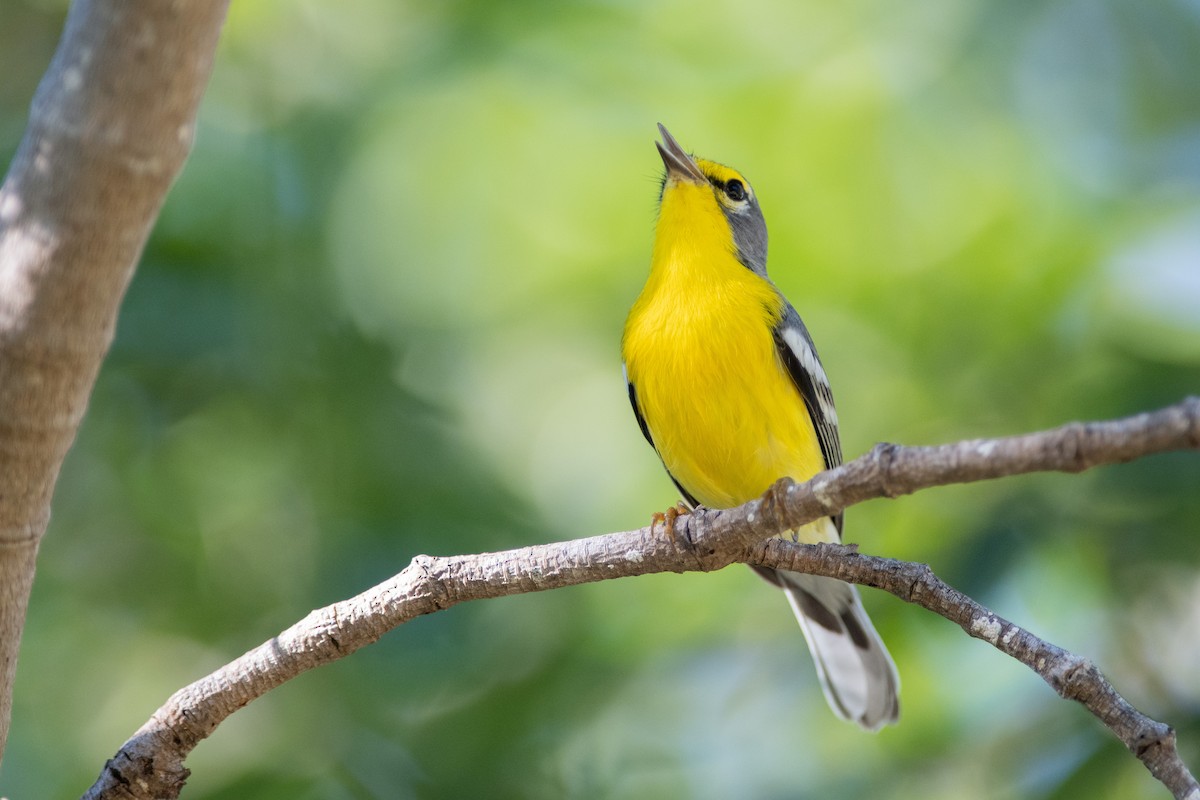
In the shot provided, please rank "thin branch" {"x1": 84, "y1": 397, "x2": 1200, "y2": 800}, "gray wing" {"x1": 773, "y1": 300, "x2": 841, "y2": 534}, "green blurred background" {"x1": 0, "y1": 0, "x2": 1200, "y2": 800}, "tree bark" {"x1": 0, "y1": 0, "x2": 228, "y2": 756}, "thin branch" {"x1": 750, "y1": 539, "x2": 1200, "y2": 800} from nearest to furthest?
"tree bark" {"x1": 0, "y1": 0, "x2": 228, "y2": 756}
"thin branch" {"x1": 750, "y1": 539, "x2": 1200, "y2": 800}
"thin branch" {"x1": 84, "y1": 397, "x2": 1200, "y2": 800}
"green blurred background" {"x1": 0, "y1": 0, "x2": 1200, "y2": 800}
"gray wing" {"x1": 773, "y1": 300, "x2": 841, "y2": 534}

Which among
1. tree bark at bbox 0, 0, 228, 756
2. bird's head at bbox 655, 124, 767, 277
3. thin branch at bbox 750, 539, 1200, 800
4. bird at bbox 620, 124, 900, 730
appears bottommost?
thin branch at bbox 750, 539, 1200, 800

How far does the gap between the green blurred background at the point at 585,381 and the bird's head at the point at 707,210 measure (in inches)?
5.8

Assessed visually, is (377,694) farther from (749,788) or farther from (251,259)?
(251,259)

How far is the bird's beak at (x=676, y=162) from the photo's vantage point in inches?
191

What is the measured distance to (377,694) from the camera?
4.29 m

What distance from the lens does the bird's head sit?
490 centimetres

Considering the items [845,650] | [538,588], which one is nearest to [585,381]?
[845,650]

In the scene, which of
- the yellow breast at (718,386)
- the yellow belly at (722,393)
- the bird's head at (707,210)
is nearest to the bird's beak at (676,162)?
the bird's head at (707,210)

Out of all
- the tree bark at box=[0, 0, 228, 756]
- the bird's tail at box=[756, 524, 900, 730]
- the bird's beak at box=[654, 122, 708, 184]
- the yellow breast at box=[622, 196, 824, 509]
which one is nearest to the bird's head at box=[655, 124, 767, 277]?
the bird's beak at box=[654, 122, 708, 184]

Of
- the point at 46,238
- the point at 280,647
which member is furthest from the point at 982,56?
the point at 46,238

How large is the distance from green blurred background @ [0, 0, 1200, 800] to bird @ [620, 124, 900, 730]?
0.25 meters

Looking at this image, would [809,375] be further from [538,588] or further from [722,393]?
[538,588]

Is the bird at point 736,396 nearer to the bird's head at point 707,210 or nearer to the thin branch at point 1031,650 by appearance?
the bird's head at point 707,210

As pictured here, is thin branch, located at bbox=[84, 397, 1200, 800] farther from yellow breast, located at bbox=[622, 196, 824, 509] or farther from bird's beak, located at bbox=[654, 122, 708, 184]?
bird's beak, located at bbox=[654, 122, 708, 184]
